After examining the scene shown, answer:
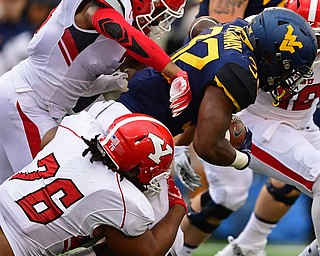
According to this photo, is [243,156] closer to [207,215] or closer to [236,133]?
[236,133]

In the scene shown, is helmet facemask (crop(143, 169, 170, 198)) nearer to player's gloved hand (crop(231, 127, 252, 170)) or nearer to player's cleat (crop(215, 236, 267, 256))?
player's gloved hand (crop(231, 127, 252, 170))

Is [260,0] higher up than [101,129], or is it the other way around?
[101,129]

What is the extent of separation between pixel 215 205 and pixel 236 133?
1.29m

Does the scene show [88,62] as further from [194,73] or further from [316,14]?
[316,14]

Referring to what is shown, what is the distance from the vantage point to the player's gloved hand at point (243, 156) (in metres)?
3.64

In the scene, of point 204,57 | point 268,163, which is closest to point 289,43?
point 204,57

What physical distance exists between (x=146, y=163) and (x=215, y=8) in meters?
1.81

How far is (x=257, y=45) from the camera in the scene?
11.6 feet

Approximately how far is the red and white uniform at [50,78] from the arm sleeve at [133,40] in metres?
0.18

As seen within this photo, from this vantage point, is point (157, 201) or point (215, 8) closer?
point (157, 201)

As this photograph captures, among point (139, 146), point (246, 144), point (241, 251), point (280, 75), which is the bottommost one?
point (241, 251)

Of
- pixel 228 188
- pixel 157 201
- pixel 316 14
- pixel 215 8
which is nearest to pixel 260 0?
pixel 215 8

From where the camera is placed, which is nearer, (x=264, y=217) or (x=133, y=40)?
(x=133, y=40)

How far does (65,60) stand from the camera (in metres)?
3.76
